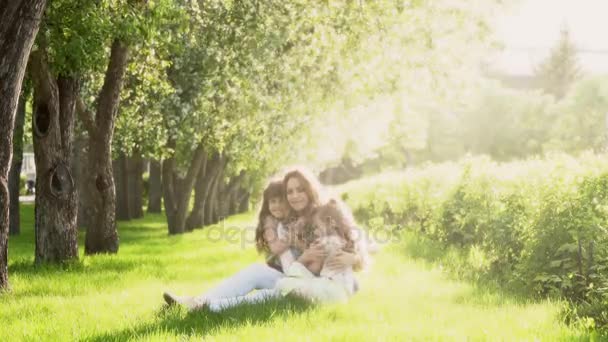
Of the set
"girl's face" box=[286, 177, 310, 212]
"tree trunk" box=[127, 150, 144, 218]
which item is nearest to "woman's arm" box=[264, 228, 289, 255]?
"girl's face" box=[286, 177, 310, 212]

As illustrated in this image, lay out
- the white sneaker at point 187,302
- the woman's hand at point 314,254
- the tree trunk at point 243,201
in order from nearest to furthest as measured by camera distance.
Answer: the white sneaker at point 187,302 < the woman's hand at point 314,254 < the tree trunk at point 243,201

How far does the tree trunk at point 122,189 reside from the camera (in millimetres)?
31703

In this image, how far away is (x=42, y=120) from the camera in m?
13.0

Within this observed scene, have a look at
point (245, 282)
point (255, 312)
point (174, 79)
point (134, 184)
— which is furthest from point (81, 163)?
point (255, 312)

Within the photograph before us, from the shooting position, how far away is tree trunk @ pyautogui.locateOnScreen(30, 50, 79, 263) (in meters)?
12.9

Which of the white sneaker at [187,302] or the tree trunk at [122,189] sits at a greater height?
the tree trunk at [122,189]

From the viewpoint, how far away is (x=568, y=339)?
257 inches

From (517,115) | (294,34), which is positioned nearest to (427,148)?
(517,115)

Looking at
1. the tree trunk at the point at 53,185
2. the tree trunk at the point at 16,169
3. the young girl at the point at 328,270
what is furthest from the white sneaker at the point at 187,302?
the tree trunk at the point at 16,169

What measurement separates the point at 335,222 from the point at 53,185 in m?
6.42

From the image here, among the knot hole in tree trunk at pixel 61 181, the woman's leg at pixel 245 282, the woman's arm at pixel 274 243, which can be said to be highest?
the knot hole in tree trunk at pixel 61 181

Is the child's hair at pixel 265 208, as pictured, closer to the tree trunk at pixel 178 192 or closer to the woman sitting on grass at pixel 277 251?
the woman sitting on grass at pixel 277 251

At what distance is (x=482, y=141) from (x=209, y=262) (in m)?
66.6

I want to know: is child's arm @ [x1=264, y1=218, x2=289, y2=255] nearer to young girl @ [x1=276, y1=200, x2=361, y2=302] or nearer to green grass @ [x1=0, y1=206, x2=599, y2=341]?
young girl @ [x1=276, y1=200, x2=361, y2=302]
